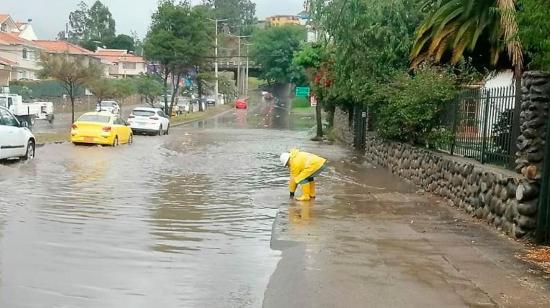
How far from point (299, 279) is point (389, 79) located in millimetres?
A: 14700

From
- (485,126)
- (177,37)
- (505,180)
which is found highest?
(177,37)

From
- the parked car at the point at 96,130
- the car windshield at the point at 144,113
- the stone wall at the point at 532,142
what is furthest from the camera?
the car windshield at the point at 144,113

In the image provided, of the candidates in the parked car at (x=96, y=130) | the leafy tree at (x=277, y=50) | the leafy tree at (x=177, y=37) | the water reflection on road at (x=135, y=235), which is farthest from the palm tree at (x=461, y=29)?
the leafy tree at (x=277, y=50)

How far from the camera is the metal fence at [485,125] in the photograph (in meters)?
11.0

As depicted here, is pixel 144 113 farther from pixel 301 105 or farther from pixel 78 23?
pixel 78 23

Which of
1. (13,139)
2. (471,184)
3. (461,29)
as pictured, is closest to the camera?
(471,184)

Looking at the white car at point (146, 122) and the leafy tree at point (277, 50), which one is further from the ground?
the leafy tree at point (277, 50)

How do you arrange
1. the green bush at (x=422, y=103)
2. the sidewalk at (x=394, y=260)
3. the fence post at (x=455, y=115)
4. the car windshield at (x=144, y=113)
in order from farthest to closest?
the car windshield at (x=144, y=113), the green bush at (x=422, y=103), the fence post at (x=455, y=115), the sidewalk at (x=394, y=260)

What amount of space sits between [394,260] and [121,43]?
478ft

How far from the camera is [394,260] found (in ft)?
26.2

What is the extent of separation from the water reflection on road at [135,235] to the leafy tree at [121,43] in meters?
132

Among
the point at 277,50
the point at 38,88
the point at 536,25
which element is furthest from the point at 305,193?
the point at 277,50

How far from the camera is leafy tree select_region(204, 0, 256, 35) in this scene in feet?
458

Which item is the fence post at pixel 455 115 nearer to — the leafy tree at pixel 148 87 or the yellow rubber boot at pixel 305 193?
the yellow rubber boot at pixel 305 193
